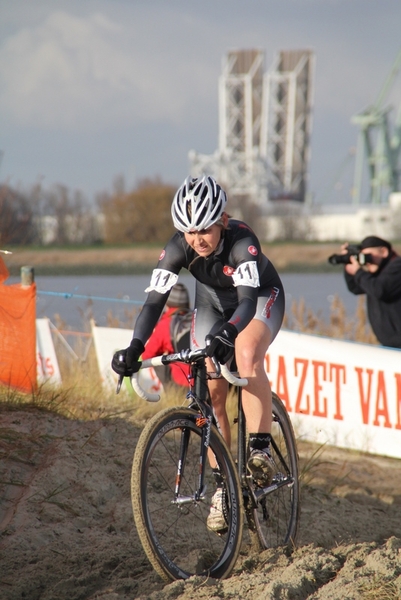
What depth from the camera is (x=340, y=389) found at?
8.55m

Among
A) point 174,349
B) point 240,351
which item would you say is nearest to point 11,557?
point 240,351

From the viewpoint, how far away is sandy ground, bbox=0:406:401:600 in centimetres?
409

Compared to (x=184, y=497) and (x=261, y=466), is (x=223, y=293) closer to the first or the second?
(x=261, y=466)

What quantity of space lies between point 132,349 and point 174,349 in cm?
381

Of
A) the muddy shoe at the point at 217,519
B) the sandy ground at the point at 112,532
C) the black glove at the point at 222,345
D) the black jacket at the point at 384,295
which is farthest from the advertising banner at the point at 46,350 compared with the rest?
the black glove at the point at 222,345

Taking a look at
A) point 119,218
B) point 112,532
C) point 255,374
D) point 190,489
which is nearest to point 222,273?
point 255,374

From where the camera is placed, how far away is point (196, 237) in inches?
181

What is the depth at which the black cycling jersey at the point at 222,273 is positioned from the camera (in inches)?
177

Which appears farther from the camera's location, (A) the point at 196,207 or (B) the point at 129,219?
(B) the point at 129,219

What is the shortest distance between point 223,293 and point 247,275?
38 centimetres

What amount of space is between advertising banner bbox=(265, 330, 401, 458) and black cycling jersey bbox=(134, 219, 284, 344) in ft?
11.9

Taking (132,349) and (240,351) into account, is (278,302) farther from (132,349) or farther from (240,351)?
(132,349)

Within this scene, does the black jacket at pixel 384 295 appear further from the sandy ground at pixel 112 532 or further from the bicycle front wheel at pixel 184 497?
the bicycle front wheel at pixel 184 497

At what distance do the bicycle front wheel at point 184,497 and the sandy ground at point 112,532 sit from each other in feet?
0.47
